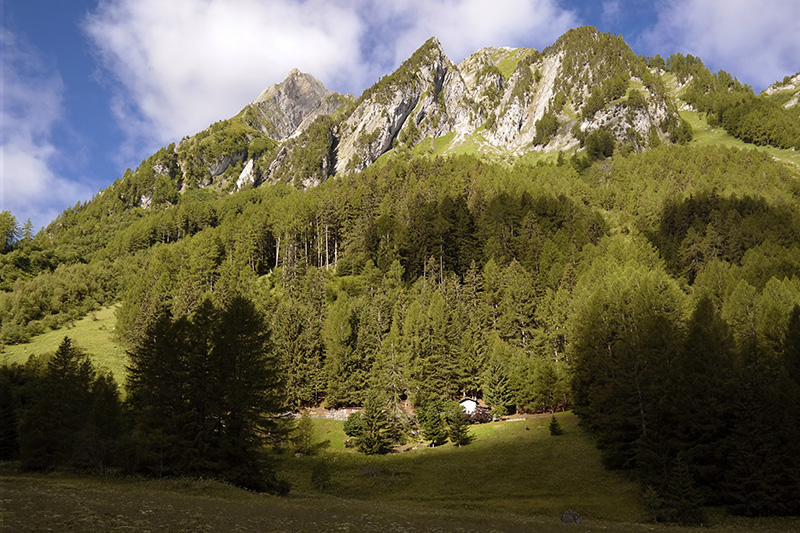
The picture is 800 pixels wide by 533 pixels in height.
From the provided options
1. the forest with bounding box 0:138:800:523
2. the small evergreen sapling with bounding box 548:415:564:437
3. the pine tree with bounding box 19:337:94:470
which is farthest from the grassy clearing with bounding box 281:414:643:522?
the pine tree with bounding box 19:337:94:470

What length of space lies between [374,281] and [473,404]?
38.2m

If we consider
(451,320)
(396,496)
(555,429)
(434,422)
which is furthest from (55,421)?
(451,320)

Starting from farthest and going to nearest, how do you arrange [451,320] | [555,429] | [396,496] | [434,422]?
[451,320]
[434,422]
[555,429]
[396,496]

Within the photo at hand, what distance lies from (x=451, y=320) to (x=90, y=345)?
73.3m

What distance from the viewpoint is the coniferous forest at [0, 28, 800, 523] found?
125ft

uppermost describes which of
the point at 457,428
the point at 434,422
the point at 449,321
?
the point at 449,321

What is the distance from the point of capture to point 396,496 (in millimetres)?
43125

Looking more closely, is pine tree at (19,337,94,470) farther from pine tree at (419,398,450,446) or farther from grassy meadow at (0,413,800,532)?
pine tree at (419,398,450,446)

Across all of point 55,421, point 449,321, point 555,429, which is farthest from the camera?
point 449,321

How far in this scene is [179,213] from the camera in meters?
A: 165

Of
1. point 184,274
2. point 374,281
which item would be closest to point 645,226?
point 374,281

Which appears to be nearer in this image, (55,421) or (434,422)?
(55,421)

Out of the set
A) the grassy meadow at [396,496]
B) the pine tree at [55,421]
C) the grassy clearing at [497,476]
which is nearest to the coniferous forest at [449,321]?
the pine tree at [55,421]

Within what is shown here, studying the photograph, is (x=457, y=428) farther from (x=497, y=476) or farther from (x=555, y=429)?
(x=555, y=429)
